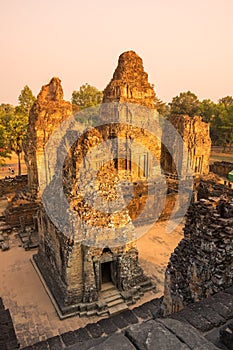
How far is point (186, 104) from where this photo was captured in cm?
4516

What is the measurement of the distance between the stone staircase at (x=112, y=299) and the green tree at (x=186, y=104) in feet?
130

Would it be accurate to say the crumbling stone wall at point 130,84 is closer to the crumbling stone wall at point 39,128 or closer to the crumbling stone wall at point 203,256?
the crumbling stone wall at point 39,128

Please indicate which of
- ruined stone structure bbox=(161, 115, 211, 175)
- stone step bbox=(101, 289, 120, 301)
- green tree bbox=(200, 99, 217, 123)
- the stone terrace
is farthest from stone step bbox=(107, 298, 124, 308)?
green tree bbox=(200, 99, 217, 123)

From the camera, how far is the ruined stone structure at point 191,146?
23.3m

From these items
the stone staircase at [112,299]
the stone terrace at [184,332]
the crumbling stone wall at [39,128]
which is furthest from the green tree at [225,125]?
the stone terrace at [184,332]

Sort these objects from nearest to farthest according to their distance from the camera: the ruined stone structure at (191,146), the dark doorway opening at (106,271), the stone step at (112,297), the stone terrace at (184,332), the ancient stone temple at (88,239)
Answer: the stone terrace at (184,332) < the ancient stone temple at (88,239) < the stone step at (112,297) < the dark doorway opening at (106,271) < the ruined stone structure at (191,146)

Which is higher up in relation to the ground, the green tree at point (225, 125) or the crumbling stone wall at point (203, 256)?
the green tree at point (225, 125)

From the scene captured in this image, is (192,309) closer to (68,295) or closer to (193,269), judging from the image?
(193,269)

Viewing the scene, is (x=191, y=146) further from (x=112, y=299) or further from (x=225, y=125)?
(x=225, y=125)

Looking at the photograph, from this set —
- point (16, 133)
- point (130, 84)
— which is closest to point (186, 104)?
point (130, 84)

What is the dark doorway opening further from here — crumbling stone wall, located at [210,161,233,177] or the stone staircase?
crumbling stone wall, located at [210,161,233,177]

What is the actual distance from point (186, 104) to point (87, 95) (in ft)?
57.4

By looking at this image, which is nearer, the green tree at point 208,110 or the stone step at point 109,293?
the stone step at point 109,293

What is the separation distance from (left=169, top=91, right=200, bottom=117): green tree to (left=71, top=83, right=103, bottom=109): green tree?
43.4 feet
